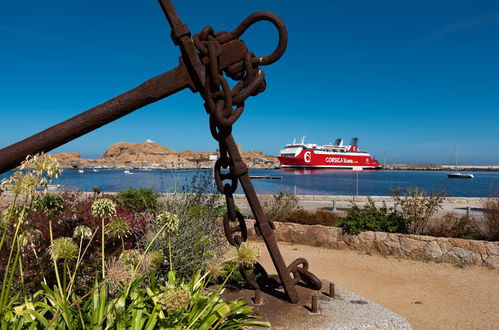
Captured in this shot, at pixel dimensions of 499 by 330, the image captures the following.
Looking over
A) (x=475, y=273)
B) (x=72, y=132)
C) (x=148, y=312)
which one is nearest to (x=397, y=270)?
(x=475, y=273)

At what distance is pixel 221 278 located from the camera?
5.21 m

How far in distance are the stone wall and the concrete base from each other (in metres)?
5.16

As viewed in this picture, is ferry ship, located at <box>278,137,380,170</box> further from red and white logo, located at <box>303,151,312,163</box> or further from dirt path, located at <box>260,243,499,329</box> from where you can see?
dirt path, located at <box>260,243,499,329</box>

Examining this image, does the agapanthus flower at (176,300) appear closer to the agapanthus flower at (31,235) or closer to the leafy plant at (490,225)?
the agapanthus flower at (31,235)

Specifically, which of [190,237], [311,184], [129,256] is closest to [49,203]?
[129,256]

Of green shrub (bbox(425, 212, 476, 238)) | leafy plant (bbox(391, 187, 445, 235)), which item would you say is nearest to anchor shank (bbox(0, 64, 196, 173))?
leafy plant (bbox(391, 187, 445, 235))

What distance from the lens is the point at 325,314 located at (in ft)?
9.25

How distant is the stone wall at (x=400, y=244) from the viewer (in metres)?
7.09

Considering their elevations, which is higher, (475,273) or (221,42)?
(221,42)

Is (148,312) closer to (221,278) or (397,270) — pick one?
(221,278)

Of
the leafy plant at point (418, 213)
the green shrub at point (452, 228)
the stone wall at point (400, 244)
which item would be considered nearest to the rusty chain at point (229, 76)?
the stone wall at point (400, 244)

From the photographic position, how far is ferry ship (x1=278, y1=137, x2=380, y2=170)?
7750 cm

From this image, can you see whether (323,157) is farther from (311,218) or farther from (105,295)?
(105,295)

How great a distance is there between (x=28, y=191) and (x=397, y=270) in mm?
6794
